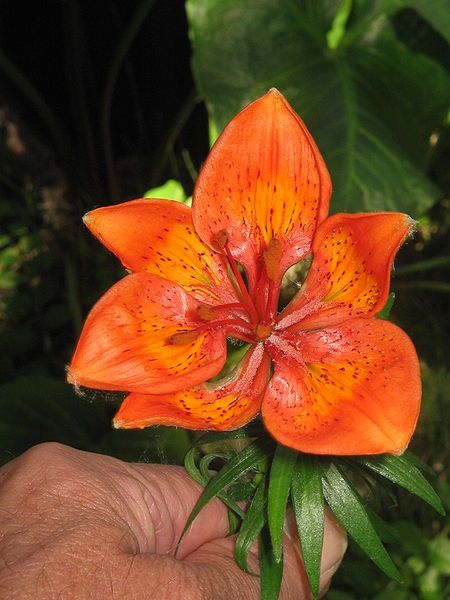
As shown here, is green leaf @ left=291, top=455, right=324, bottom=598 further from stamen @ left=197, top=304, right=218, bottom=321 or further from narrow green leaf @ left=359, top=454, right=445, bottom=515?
stamen @ left=197, top=304, right=218, bottom=321

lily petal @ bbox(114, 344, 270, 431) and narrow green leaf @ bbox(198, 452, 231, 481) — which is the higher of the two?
lily petal @ bbox(114, 344, 270, 431)

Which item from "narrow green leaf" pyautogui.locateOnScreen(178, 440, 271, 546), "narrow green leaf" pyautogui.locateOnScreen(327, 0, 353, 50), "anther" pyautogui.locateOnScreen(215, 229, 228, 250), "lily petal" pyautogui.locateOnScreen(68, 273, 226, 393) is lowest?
"narrow green leaf" pyautogui.locateOnScreen(178, 440, 271, 546)

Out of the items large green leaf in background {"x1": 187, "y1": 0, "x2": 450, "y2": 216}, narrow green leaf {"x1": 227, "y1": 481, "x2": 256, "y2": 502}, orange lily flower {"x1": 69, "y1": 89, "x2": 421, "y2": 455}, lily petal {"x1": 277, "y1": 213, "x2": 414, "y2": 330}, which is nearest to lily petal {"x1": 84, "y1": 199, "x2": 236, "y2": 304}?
orange lily flower {"x1": 69, "y1": 89, "x2": 421, "y2": 455}

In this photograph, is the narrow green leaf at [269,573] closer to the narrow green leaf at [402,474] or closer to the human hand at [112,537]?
the human hand at [112,537]

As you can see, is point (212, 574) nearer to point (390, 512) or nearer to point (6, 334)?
point (390, 512)

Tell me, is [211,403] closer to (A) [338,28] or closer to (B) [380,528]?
(B) [380,528]

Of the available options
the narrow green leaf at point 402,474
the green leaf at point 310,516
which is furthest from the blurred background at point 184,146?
the green leaf at point 310,516
